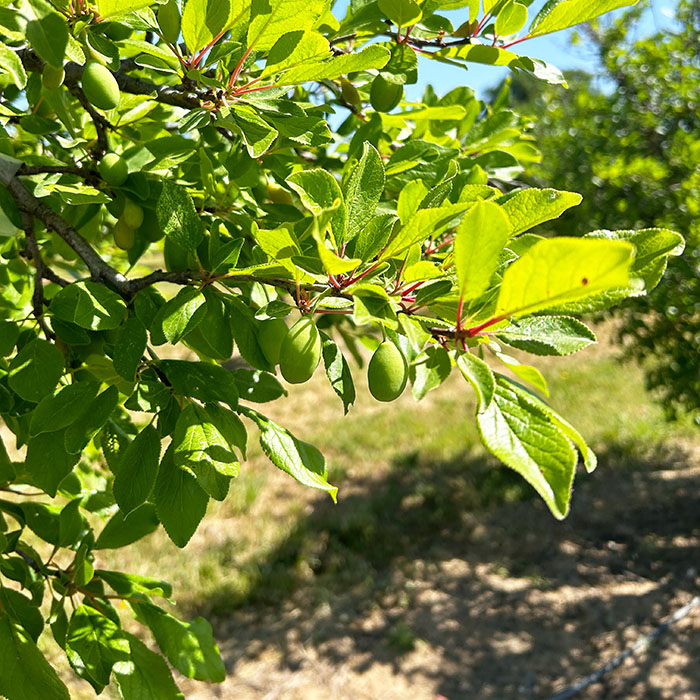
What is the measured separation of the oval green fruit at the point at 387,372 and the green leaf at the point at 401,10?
404 millimetres

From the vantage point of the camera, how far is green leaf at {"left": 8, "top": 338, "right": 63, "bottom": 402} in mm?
775

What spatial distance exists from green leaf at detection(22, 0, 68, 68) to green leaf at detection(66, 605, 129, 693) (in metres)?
0.68

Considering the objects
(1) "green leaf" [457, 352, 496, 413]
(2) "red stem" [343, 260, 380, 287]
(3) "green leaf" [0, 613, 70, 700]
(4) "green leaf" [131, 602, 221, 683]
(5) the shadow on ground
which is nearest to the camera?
(1) "green leaf" [457, 352, 496, 413]

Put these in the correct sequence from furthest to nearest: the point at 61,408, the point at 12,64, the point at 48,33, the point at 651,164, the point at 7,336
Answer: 1. the point at 651,164
2. the point at 7,336
3. the point at 61,408
4. the point at 12,64
5. the point at 48,33

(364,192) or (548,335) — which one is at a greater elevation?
(364,192)

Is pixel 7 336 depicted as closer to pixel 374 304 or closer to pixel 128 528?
pixel 128 528

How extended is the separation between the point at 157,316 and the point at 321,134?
0.26 meters

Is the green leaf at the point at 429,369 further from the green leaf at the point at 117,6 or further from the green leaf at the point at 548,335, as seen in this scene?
the green leaf at the point at 117,6

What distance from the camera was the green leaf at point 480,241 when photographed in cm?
48

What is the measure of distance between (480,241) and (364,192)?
182 mm

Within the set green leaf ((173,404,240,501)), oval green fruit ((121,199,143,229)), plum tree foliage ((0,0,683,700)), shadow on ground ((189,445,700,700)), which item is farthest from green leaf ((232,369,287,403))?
shadow on ground ((189,445,700,700))

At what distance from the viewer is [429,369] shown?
0.54 meters

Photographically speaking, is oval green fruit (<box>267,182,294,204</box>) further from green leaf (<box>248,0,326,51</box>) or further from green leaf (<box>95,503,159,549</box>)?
green leaf (<box>95,503,159,549</box>)

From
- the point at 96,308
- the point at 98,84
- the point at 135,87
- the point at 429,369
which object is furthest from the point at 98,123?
the point at 429,369
